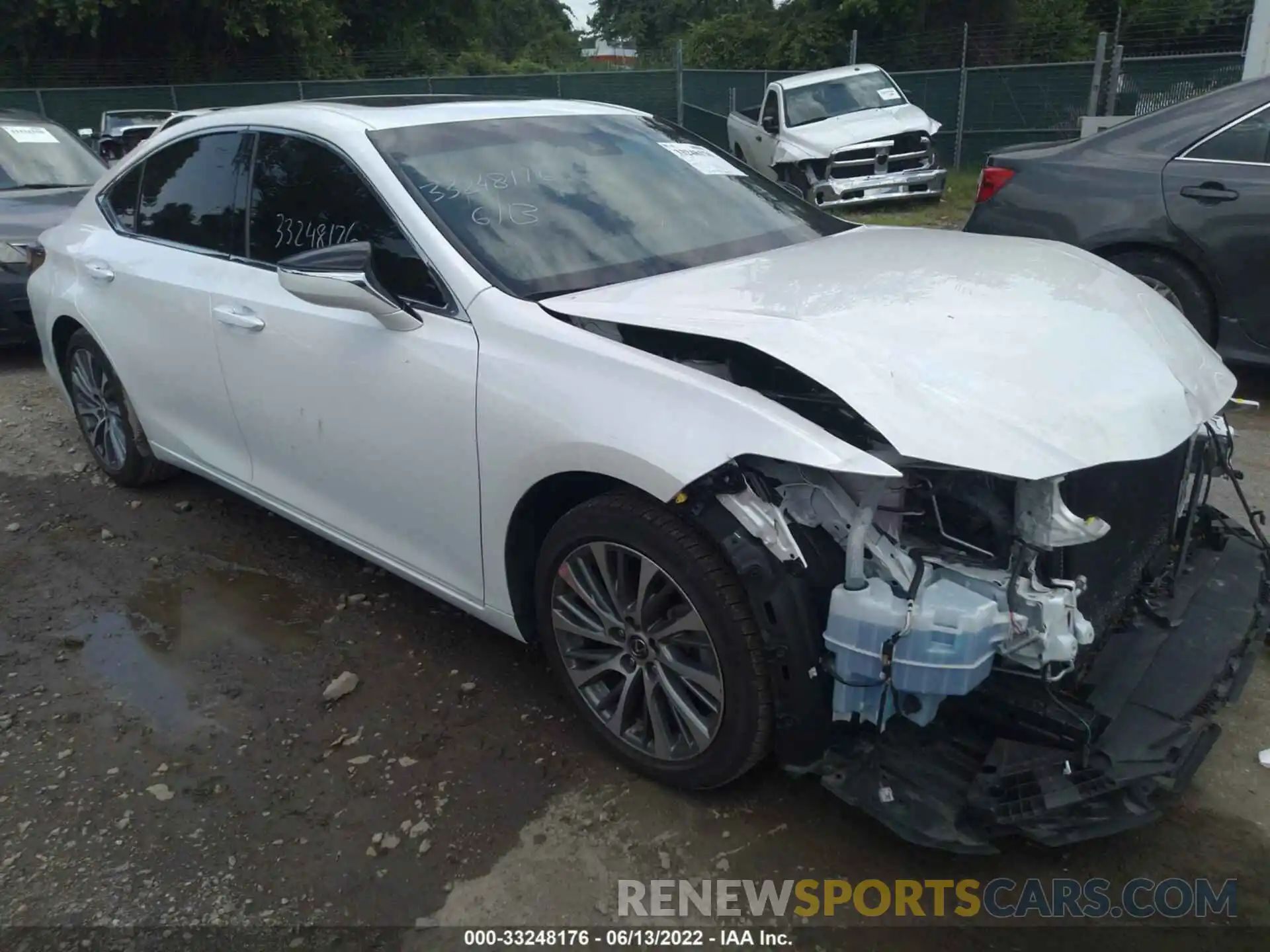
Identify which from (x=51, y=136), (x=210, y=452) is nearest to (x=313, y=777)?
(x=210, y=452)

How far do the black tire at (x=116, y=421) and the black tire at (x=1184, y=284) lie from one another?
482cm

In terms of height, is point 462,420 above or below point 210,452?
above

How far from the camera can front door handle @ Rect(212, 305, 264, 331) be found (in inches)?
136

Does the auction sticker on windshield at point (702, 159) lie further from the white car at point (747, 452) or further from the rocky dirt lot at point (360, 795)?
the rocky dirt lot at point (360, 795)

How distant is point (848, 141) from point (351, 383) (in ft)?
34.9

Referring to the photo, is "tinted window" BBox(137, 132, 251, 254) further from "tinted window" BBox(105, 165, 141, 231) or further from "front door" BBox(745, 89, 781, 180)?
"front door" BBox(745, 89, 781, 180)

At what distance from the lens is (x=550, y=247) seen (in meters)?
3.01

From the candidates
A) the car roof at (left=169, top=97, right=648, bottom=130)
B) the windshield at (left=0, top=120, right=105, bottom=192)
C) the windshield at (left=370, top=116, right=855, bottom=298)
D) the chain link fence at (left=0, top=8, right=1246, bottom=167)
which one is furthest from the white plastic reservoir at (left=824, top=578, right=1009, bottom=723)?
the chain link fence at (left=0, top=8, right=1246, bottom=167)

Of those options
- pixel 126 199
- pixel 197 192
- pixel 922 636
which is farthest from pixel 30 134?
pixel 922 636

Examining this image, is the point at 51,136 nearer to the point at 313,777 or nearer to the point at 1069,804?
the point at 313,777

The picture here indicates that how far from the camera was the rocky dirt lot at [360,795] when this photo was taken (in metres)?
2.47

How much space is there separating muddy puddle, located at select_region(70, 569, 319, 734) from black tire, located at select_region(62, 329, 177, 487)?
34.5 inches

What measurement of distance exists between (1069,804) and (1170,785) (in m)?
0.23

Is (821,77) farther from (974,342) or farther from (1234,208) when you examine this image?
(974,342)
